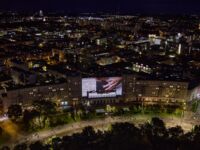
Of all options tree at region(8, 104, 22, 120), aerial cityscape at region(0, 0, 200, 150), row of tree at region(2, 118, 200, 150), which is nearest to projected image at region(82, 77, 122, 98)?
aerial cityscape at region(0, 0, 200, 150)

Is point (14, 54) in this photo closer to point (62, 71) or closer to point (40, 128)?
point (62, 71)

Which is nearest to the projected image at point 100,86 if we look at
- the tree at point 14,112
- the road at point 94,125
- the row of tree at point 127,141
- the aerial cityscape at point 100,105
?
the aerial cityscape at point 100,105

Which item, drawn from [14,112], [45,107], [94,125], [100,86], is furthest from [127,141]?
[14,112]

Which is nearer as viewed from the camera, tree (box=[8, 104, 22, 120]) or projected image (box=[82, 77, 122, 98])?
tree (box=[8, 104, 22, 120])

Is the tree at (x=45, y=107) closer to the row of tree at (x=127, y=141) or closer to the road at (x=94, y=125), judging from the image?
the road at (x=94, y=125)

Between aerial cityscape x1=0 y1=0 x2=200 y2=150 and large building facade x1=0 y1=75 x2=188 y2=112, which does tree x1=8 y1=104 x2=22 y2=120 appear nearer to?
aerial cityscape x1=0 y1=0 x2=200 y2=150

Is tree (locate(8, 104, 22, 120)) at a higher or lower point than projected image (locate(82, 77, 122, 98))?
lower
